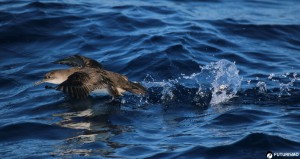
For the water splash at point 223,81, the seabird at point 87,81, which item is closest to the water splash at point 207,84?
the water splash at point 223,81

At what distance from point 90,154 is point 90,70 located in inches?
91.6

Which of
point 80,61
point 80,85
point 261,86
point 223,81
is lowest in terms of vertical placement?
point 261,86

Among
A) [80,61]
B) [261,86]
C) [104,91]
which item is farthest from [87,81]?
[261,86]

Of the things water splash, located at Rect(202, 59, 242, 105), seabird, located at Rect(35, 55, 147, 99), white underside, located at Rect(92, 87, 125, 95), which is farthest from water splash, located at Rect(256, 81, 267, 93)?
white underside, located at Rect(92, 87, 125, 95)

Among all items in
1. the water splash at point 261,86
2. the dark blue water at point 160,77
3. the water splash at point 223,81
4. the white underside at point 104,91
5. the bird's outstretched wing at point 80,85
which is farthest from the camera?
the water splash at point 261,86

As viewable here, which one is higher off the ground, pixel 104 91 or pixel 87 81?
pixel 87 81

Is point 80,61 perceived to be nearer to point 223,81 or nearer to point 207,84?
point 207,84

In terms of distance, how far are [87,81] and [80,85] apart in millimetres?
132

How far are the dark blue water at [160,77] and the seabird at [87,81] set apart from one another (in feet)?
0.88

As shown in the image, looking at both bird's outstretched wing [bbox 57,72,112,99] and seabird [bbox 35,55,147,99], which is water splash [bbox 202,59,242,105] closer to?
seabird [bbox 35,55,147,99]

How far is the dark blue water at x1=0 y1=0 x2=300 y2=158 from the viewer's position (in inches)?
291

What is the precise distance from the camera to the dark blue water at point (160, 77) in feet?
24.2

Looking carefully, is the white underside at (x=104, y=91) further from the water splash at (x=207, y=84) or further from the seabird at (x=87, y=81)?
the water splash at (x=207, y=84)

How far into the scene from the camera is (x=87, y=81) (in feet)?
28.5
